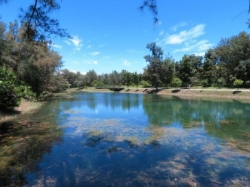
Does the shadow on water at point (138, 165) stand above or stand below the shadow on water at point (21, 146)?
below

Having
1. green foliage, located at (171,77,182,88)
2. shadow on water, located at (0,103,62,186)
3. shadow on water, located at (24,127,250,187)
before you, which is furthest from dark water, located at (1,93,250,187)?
green foliage, located at (171,77,182,88)

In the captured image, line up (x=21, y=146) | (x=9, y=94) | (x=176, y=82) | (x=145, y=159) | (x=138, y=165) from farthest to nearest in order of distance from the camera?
(x=176, y=82) → (x=9, y=94) → (x=21, y=146) → (x=145, y=159) → (x=138, y=165)

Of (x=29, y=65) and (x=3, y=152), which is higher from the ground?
(x=29, y=65)

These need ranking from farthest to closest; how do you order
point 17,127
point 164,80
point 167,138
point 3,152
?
point 164,80 < point 17,127 < point 167,138 < point 3,152

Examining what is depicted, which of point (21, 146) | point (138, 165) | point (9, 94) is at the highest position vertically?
point (9, 94)

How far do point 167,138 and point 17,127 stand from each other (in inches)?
304

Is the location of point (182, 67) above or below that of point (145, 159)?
above

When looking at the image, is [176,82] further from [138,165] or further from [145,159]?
[138,165]

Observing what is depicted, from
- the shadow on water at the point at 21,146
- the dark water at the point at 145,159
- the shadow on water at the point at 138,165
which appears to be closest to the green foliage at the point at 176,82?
the dark water at the point at 145,159

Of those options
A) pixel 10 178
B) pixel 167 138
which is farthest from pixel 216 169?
pixel 10 178

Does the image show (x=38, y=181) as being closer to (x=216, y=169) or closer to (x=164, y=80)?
(x=216, y=169)

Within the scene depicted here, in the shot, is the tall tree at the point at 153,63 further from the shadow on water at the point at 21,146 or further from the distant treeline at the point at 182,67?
the shadow on water at the point at 21,146

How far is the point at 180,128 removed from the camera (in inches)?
482

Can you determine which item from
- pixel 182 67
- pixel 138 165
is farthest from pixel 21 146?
pixel 182 67
